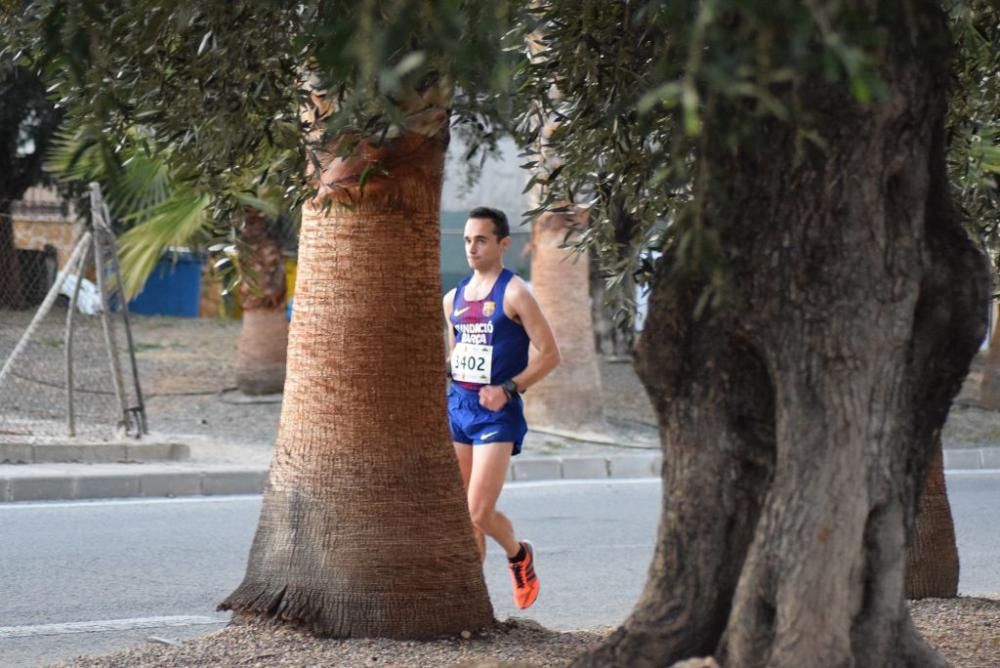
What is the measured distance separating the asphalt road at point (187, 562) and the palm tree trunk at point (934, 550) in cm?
167

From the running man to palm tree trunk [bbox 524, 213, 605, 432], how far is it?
27.0 ft

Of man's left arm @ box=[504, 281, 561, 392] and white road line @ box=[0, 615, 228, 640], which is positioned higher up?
man's left arm @ box=[504, 281, 561, 392]

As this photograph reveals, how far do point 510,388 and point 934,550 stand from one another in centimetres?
199

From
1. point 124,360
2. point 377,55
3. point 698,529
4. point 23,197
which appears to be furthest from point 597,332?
point 377,55

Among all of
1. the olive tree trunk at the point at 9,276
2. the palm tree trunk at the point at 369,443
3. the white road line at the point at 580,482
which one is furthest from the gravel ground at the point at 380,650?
the olive tree trunk at the point at 9,276

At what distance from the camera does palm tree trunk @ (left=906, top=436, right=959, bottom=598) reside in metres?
6.45

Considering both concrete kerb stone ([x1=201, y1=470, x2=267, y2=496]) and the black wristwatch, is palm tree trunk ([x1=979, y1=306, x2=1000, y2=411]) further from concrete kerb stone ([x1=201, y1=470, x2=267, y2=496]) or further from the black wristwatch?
the black wristwatch

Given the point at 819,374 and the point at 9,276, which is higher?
the point at 9,276

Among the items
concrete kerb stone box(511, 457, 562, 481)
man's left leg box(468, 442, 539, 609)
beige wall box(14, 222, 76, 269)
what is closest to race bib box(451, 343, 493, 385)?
man's left leg box(468, 442, 539, 609)

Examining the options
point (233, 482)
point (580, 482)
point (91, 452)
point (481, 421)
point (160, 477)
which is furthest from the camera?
point (580, 482)

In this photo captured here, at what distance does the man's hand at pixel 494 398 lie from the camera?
21.8 ft

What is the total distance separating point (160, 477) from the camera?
11750 millimetres

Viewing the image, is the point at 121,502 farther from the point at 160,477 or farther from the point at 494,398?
the point at 494,398

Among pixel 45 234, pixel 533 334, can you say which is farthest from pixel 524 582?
pixel 45 234
